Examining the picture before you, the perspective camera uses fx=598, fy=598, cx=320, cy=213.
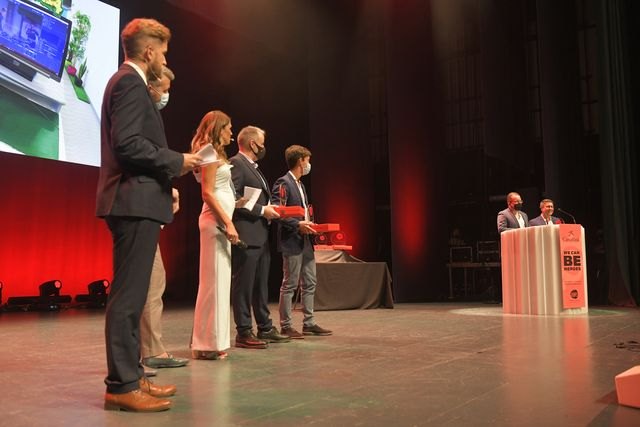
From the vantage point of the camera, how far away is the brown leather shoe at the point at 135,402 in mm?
1863

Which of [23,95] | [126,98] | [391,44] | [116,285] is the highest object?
[391,44]

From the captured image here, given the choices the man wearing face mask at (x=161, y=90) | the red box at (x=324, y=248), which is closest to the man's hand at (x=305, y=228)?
the man wearing face mask at (x=161, y=90)

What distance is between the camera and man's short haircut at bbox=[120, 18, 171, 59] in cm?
204

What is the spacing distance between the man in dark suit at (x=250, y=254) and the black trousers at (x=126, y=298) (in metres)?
1.43

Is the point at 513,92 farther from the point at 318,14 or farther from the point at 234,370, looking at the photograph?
the point at 234,370

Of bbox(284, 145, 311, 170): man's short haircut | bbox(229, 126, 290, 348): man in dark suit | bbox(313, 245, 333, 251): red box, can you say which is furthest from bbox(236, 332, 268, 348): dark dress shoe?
bbox(313, 245, 333, 251): red box

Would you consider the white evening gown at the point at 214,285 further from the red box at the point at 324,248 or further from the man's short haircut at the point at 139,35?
the red box at the point at 324,248

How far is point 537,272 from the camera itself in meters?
5.86

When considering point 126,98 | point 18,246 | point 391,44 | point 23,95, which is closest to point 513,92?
point 391,44

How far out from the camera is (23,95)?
20.5 feet

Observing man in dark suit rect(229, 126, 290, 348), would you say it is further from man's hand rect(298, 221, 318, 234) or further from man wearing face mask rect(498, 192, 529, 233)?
man wearing face mask rect(498, 192, 529, 233)

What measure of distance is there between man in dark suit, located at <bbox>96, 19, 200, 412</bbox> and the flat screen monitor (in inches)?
188

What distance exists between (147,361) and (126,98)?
4.60 feet

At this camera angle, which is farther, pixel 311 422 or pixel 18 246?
pixel 18 246
